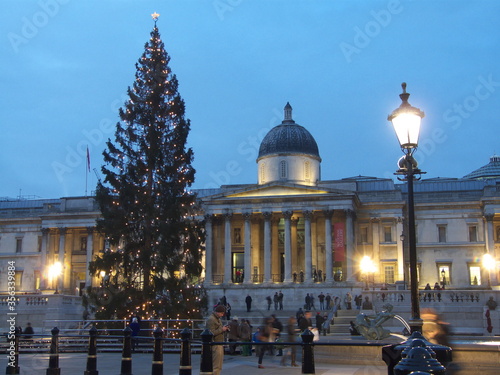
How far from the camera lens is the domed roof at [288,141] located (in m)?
67.8

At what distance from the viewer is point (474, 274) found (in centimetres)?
6519

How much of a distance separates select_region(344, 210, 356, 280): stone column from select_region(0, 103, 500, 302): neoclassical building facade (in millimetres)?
96

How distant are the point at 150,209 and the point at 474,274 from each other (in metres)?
38.6

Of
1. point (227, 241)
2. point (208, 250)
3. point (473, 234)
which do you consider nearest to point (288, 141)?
point (227, 241)

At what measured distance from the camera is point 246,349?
27281 mm

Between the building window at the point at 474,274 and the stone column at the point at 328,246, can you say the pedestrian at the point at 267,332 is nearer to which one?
the stone column at the point at 328,246

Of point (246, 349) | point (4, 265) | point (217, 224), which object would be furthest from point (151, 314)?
point (4, 265)

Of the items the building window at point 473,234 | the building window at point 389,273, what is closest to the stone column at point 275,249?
the building window at point 389,273

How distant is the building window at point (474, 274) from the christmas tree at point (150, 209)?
113 ft

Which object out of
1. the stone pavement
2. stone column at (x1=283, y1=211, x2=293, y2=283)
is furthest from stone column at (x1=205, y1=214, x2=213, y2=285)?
the stone pavement

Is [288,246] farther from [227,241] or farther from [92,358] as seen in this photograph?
[92,358]

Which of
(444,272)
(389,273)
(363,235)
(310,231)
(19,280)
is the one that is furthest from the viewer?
(19,280)

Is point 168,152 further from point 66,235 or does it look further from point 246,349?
point 66,235

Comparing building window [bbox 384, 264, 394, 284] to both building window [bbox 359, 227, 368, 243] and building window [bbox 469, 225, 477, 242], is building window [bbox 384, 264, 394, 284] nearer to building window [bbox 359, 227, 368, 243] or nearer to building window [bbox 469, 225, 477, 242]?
building window [bbox 359, 227, 368, 243]
